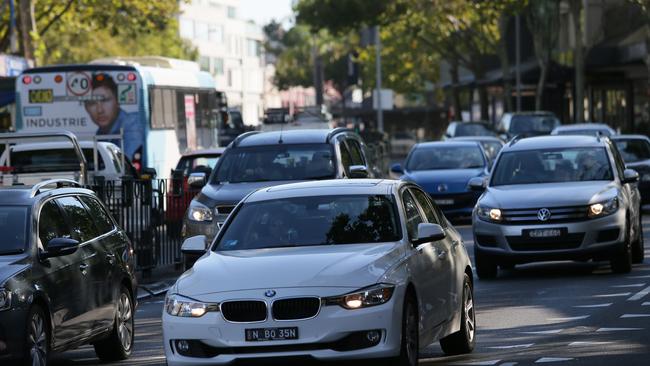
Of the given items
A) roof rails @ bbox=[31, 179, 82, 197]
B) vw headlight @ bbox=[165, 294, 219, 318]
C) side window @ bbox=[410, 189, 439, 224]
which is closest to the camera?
vw headlight @ bbox=[165, 294, 219, 318]

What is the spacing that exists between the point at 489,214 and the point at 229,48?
12454cm

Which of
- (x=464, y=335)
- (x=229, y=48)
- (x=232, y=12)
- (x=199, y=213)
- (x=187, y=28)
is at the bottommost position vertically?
(x=464, y=335)

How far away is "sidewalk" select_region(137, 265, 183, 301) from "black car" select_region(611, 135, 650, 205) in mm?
12098

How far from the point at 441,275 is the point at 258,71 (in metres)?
145

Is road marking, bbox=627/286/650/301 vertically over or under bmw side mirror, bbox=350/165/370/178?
under

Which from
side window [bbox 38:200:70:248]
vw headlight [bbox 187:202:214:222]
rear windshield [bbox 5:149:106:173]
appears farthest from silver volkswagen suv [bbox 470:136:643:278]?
rear windshield [bbox 5:149:106:173]

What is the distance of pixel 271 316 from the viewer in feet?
32.8

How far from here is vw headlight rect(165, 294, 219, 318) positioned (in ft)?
33.1

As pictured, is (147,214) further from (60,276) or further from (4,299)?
(4,299)

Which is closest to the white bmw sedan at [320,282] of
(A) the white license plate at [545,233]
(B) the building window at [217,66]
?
(A) the white license plate at [545,233]

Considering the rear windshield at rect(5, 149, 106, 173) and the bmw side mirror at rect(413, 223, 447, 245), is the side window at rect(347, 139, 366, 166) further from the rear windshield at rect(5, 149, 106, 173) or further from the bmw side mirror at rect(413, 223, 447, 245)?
the bmw side mirror at rect(413, 223, 447, 245)

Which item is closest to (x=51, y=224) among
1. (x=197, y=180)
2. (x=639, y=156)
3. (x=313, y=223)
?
(x=313, y=223)

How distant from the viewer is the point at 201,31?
435ft

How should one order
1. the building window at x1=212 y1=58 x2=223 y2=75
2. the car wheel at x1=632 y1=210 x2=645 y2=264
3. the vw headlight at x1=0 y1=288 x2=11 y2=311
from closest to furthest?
1. the vw headlight at x1=0 y1=288 x2=11 y2=311
2. the car wheel at x1=632 y1=210 x2=645 y2=264
3. the building window at x1=212 y1=58 x2=223 y2=75
